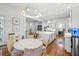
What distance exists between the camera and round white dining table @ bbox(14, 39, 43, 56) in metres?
2.47

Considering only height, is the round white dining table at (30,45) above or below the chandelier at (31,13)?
below

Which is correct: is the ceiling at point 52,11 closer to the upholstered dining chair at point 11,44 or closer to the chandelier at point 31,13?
the chandelier at point 31,13

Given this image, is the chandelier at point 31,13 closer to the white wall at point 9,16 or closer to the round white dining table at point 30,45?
the white wall at point 9,16

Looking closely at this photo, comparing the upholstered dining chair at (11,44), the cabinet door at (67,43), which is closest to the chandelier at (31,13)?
the upholstered dining chair at (11,44)

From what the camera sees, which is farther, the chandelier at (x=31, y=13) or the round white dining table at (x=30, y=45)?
the chandelier at (x=31, y=13)

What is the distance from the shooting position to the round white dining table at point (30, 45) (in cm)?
247

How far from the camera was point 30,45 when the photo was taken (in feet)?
8.31

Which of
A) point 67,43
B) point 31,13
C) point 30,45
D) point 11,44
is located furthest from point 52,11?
point 11,44

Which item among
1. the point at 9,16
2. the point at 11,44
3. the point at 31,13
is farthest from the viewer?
the point at 31,13

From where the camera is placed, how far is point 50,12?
2.69m

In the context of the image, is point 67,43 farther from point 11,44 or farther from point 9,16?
point 9,16

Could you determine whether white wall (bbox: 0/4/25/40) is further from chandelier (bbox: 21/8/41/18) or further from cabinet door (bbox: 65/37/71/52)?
cabinet door (bbox: 65/37/71/52)

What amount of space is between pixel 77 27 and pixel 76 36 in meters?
0.35

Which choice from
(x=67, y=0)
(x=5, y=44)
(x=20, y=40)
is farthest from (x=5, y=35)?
(x=67, y=0)
